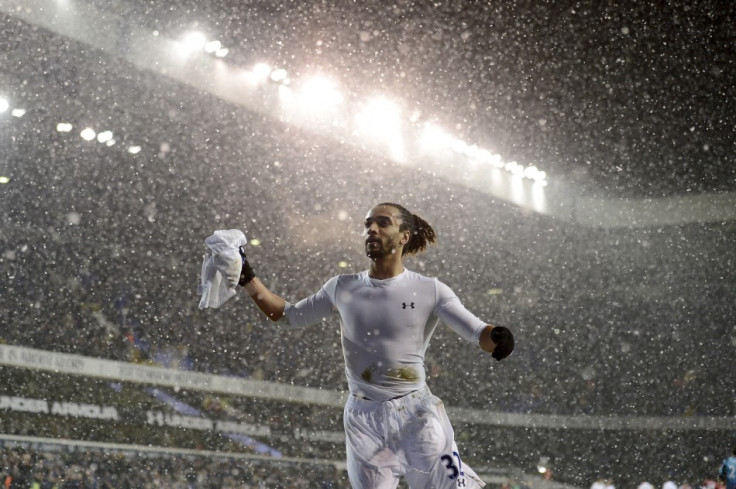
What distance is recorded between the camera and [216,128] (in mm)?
19703

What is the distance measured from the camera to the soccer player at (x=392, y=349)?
11.3 feet

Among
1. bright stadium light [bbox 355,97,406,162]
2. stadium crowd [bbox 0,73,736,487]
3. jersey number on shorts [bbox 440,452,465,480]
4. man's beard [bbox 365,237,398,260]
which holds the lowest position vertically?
jersey number on shorts [bbox 440,452,465,480]

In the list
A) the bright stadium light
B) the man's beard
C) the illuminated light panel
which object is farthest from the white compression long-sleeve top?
the bright stadium light

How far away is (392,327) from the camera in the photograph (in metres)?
3.57

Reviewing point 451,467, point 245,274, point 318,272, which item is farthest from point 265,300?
point 318,272

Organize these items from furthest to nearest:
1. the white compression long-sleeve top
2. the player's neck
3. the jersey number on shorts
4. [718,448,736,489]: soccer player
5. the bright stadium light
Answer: the bright stadium light
[718,448,736,489]: soccer player
the player's neck
the white compression long-sleeve top
the jersey number on shorts

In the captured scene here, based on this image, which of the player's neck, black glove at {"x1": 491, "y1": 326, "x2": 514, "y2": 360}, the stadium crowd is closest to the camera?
black glove at {"x1": 491, "y1": 326, "x2": 514, "y2": 360}

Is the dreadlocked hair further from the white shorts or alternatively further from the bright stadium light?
the bright stadium light

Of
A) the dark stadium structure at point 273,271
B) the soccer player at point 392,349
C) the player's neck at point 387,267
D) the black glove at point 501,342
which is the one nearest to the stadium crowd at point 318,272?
the dark stadium structure at point 273,271

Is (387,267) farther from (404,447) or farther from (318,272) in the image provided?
(318,272)

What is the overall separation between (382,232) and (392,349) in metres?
0.51

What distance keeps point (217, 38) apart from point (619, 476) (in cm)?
1998

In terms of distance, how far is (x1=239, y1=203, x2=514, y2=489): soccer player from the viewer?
345cm

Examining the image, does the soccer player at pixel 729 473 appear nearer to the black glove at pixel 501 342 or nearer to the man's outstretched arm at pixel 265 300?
the black glove at pixel 501 342
